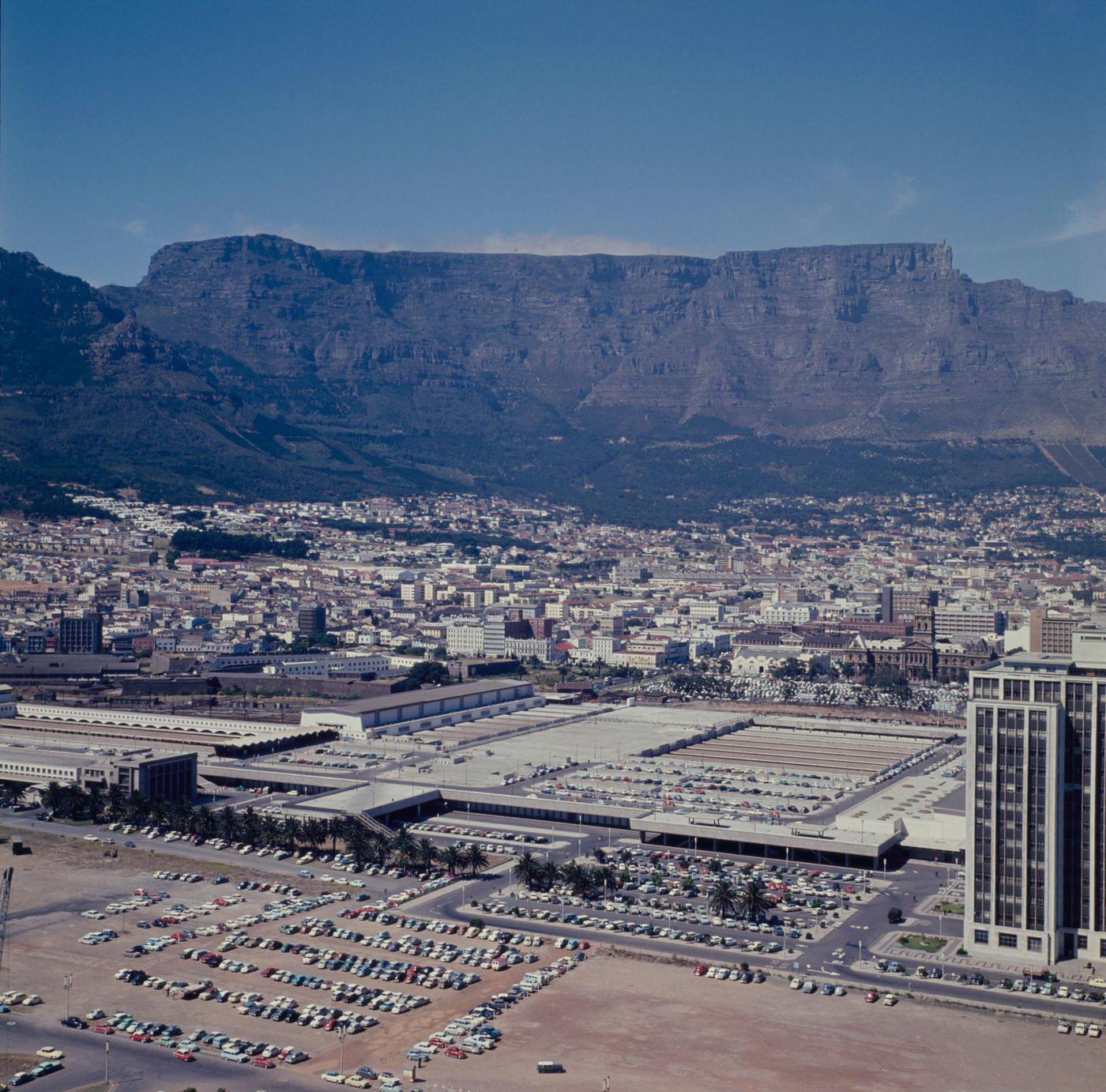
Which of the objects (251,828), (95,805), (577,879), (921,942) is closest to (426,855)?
(577,879)

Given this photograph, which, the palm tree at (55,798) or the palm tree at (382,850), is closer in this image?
the palm tree at (382,850)

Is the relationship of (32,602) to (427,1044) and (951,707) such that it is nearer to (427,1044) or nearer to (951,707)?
(951,707)

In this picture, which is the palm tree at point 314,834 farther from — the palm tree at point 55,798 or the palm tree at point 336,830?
the palm tree at point 55,798

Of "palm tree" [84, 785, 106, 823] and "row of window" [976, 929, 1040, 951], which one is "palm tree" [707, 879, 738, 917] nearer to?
"row of window" [976, 929, 1040, 951]

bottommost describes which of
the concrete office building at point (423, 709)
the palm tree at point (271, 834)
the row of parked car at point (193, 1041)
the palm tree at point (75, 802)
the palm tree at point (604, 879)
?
the row of parked car at point (193, 1041)

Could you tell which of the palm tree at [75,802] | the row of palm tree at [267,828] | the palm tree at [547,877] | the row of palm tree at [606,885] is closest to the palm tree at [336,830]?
the row of palm tree at [267,828]

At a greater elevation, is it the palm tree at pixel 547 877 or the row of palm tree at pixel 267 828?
the row of palm tree at pixel 267 828

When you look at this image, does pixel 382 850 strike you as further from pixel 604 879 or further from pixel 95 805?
pixel 95 805
